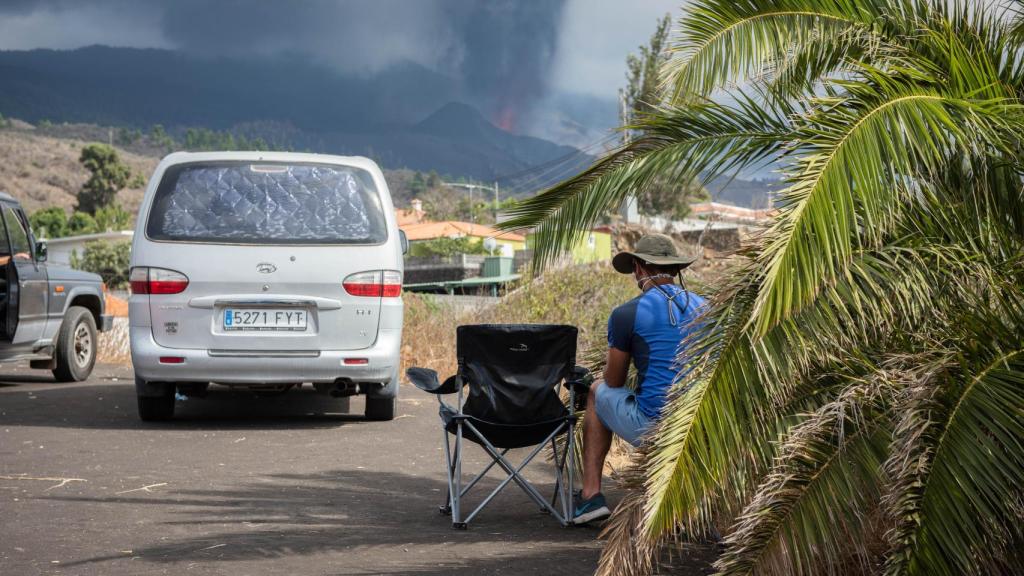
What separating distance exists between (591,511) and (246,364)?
405 cm

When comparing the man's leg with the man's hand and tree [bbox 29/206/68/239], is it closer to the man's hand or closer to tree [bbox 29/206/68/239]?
the man's hand

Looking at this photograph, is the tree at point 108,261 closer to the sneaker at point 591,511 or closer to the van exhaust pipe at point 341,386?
the van exhaust pipe at point 341,386

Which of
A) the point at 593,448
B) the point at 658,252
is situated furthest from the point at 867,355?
the point at 593,448

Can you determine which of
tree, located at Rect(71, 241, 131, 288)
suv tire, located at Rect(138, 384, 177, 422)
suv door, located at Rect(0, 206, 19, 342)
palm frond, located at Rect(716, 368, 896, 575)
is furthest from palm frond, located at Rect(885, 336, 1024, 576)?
tree, located at Rect(71, 241, 131, 288)

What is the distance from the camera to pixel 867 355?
4953 millimetres

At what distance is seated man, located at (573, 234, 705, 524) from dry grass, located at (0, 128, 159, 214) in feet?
369

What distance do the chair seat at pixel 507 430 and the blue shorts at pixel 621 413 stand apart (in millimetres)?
318

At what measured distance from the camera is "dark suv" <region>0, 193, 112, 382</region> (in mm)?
12391

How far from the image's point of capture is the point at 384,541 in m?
6.17

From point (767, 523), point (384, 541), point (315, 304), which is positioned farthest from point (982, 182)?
point (315, 304)

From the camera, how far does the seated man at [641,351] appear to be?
246 inches

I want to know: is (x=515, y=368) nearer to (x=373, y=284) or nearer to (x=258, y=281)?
(x=373, y=284)

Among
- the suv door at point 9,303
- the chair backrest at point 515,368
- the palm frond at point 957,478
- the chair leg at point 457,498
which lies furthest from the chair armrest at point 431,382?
the suv door at point 9,303

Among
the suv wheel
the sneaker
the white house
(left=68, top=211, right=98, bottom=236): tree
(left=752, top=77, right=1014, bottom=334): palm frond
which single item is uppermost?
(left=752, top=77, right=1014, bottom=334): palm frond
